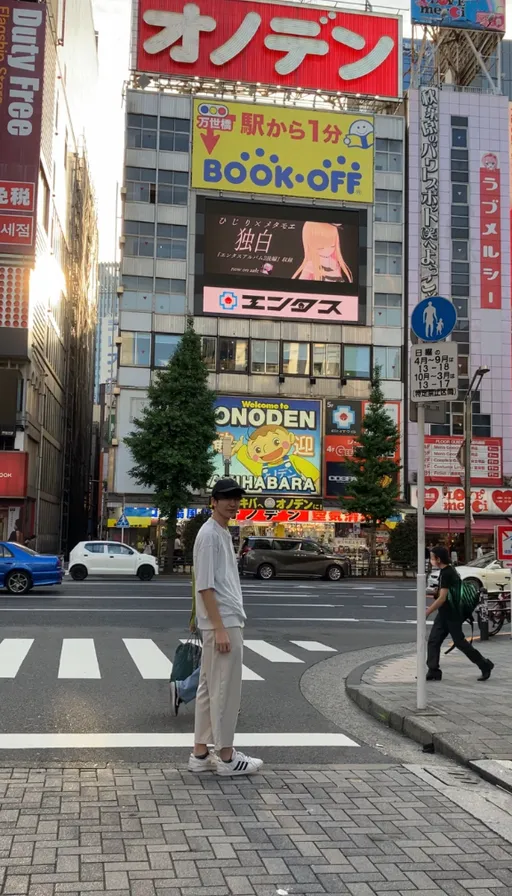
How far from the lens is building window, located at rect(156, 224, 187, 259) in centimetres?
5128

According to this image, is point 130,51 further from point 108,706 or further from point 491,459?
point 108,706

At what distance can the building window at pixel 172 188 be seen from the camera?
51781 millimetres

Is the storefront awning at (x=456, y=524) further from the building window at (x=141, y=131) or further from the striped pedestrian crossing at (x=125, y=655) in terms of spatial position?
the striped pedestrian crossing at (x=125, y=655)

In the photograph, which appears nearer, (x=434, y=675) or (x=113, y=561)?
(x=434, y=675)

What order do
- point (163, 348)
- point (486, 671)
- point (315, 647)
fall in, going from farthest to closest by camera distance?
point (163, 348)
point (315, 647)
point (486, 671)

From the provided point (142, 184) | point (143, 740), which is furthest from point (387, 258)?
point (143, 740)

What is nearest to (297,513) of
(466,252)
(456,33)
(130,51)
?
(466,252)

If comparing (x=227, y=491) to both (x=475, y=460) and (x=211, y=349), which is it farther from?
(x=475, y=460)

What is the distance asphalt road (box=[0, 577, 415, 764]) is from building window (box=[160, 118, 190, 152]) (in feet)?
126

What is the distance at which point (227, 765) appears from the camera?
5.39 m

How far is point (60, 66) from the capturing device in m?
54.1

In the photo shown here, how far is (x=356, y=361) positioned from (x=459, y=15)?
24.6m

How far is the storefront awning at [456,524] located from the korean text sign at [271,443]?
7042 mm

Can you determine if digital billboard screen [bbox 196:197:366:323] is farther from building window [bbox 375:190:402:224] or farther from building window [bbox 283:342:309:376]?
building window [bbox 375:190:402:224]
